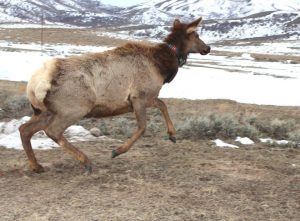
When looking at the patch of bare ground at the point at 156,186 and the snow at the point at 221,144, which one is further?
the snow at the point at 221,144

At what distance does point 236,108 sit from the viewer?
15430mm

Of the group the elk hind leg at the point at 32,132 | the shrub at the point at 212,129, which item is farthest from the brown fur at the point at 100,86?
the shrub at the point at 212,129

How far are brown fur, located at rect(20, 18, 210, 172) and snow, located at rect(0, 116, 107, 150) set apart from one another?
69.2 inches

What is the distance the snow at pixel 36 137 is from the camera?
28.9ft

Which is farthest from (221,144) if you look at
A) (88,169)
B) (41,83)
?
(41,83)

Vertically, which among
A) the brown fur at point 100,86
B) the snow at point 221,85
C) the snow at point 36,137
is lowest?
the snow at point 221,85

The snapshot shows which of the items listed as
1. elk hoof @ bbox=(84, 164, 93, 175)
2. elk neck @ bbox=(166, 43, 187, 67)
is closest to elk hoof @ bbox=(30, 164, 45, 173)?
elk hoof @ bbox=(84, 164, 93, 175)

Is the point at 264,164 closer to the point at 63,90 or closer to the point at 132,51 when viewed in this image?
the point at 132,51

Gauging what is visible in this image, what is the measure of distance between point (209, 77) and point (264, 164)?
69.1ft

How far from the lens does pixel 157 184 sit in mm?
6586

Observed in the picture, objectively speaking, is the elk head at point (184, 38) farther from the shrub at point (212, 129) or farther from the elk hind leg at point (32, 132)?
the elk hind leg at point (32, 132)

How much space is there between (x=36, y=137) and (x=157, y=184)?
3421mm

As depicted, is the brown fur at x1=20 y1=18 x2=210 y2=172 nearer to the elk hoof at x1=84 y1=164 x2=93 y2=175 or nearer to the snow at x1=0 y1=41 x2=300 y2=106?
the elk hoof at x1=84 y1=164 x2=93 y2=175

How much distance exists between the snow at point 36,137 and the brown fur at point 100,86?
69.2 inches
